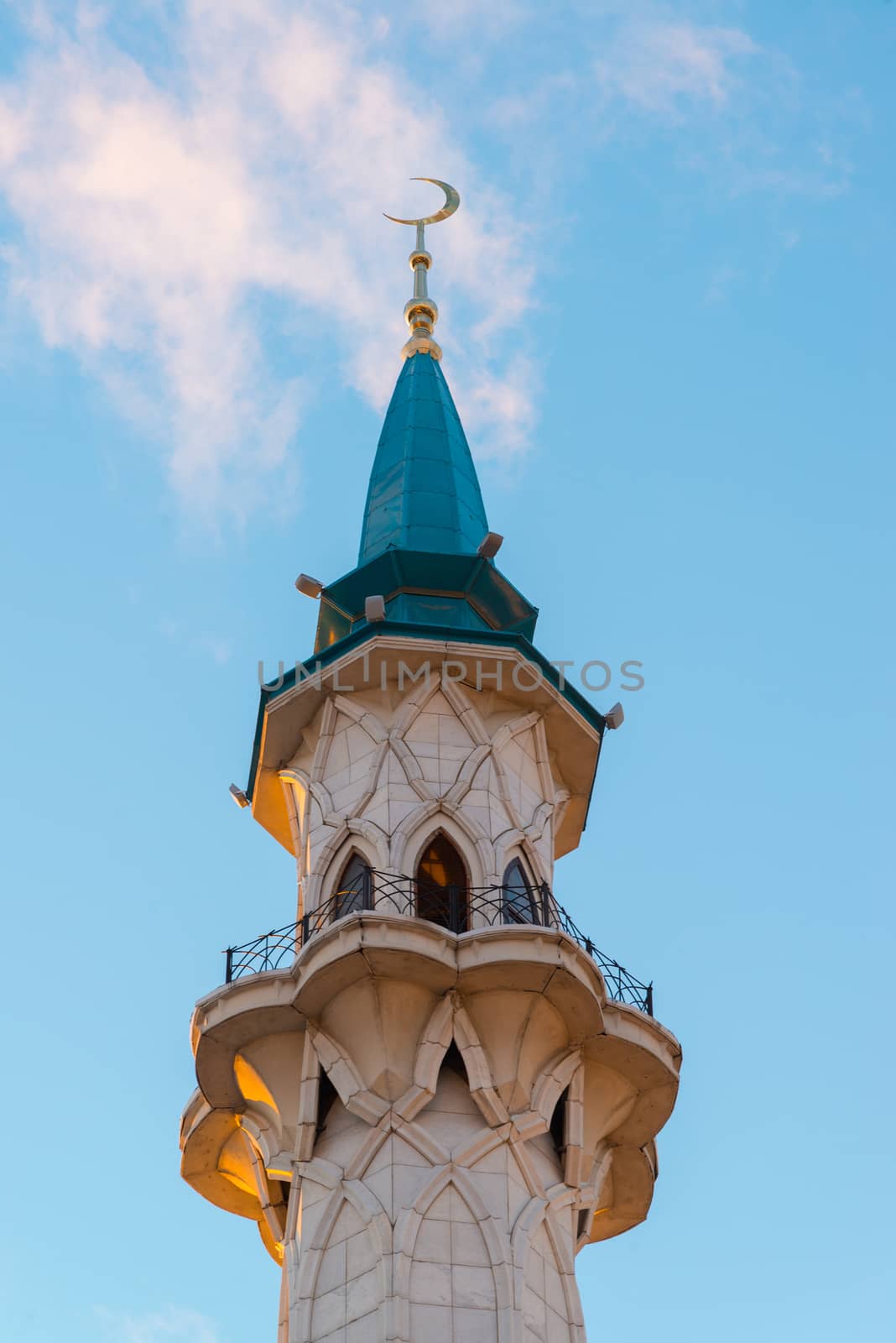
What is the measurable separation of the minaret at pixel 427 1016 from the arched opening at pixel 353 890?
5 cm

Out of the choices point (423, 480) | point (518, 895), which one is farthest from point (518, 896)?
point (423, 480)

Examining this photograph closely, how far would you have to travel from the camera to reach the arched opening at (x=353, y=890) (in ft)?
102

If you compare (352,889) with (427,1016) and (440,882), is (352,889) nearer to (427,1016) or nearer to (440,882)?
(440,882)

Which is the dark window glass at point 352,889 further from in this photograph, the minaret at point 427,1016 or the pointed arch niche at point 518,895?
the pointed arch niche at point 518,895

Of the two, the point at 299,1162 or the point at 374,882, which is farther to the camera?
the point at 374,882

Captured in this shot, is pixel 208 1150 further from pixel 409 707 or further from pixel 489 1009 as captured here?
pixel 409 707

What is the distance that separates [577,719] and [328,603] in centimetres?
498

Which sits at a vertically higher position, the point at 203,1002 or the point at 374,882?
the point at 374,882

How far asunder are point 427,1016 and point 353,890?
3066mm

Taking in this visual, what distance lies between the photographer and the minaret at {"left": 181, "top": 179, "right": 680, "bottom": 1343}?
1079 inches

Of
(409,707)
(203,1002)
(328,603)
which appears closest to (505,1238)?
(203,1002)

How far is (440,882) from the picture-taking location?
3147 centimetres

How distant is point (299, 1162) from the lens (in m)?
28.6

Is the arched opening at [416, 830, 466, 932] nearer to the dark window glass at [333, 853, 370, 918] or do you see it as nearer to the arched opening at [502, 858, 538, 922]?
the arched opening at [502, 858, 538, 922]
